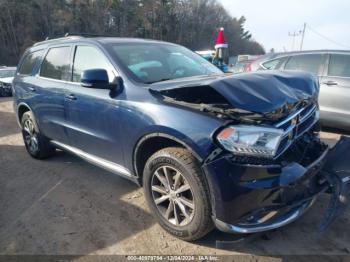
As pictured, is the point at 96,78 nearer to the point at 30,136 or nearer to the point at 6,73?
the point at 30,136

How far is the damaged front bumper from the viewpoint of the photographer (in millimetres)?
2176

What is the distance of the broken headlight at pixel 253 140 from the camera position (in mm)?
2176

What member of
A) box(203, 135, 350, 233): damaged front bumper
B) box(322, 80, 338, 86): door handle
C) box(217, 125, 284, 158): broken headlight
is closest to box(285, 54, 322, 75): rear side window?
box(322, 80, 338, 86): door handle

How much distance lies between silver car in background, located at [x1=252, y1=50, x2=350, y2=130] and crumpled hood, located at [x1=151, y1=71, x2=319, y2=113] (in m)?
2.78

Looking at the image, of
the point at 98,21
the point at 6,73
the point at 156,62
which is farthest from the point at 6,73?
the point at 98,21

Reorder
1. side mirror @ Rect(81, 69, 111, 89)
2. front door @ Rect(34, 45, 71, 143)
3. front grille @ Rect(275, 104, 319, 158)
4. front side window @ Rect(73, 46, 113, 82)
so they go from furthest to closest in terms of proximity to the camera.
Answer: front door @ Rect(34, 45, 71, 143)
front side window @ Rect(73, 46, 113, 82)
side mirror @ Rect(81, 69, 111, 89)
front grille @ Rect(275, 104, 319, 158)

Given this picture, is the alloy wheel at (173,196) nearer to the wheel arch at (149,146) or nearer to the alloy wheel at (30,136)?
the wheel arch at (149,146)

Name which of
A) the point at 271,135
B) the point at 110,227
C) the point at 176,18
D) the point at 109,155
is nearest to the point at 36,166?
the point at 109,155

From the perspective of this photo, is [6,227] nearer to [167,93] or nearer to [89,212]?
[89,212]

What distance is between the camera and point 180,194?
261 centimetres

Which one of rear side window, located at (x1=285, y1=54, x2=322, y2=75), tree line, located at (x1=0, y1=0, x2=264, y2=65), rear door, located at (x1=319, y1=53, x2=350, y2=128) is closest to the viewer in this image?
rear door, located at (x1=319, y1=53, x2=350, y2=128)

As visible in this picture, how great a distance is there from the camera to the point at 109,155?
3.30m

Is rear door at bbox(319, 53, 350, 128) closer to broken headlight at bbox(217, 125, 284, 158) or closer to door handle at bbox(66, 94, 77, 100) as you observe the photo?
broken headlight at bbox(217, 125, 284, 158)

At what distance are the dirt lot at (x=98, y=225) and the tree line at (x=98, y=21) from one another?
3779 centimetres
